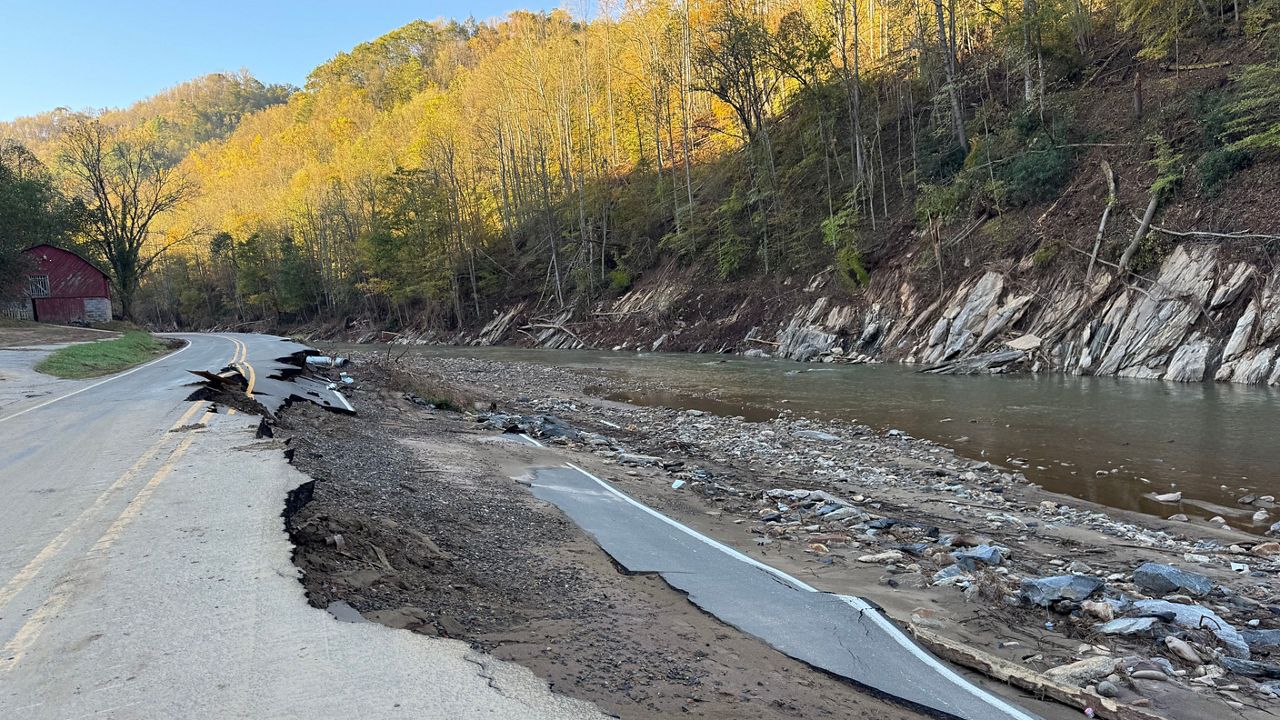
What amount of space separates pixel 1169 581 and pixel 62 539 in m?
8.84

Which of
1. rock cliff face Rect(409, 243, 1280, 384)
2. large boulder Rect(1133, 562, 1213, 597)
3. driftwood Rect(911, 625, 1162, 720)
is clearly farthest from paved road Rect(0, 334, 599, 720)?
rock cliff face Rect(409, 243, 1280, 384)

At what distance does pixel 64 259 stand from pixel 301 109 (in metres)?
88.8

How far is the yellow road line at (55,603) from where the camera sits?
3424mm

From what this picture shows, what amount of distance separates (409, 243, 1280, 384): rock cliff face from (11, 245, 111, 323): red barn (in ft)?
115

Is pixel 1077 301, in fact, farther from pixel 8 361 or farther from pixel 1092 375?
pixel 8 361

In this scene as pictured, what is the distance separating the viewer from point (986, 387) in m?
19.0

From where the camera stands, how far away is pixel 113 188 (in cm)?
4466

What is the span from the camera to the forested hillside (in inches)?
901

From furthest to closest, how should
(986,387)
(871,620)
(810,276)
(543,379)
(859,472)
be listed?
(810,276) → (543,379) → (986,387) → (859,472) → (871,620)

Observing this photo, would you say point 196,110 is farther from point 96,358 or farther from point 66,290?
point 96,358

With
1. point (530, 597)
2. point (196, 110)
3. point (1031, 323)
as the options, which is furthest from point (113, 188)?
point (196, 110)

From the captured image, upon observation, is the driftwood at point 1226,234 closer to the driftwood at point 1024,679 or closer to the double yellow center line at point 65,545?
the driftwood at point 1024,679

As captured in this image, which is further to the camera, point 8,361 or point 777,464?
point 8,361

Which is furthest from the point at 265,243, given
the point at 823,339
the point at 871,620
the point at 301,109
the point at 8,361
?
the point at 871,620
